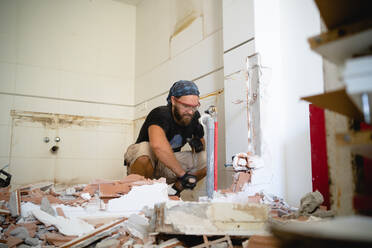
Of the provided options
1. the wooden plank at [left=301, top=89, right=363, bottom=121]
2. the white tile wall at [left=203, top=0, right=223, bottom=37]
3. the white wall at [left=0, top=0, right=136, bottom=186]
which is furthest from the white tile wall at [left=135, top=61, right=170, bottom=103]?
the wooden plank at [left=301, top=89, right=363, bottom=121]

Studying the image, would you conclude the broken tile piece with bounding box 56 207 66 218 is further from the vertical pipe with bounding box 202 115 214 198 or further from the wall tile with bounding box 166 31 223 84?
the wall tile with bounding box 166 31 223 84

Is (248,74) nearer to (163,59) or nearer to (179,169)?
(179,169)

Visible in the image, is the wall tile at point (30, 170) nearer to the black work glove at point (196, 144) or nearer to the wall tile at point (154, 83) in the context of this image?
the wall tile at point (154, 83)

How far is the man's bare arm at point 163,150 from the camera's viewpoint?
2.67 m

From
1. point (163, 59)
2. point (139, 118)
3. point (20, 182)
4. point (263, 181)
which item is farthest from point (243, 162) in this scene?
point (20, 182)

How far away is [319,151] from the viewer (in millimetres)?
2020

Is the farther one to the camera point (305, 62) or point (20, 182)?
point (20, 182)

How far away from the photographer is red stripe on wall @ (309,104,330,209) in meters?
1.98

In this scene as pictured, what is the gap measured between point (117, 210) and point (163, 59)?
8.80 ft

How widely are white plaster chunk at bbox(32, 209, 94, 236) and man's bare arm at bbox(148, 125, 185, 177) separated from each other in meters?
1.02

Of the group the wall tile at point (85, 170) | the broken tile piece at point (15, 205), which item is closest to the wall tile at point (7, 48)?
the wall tile at point (85, 170)

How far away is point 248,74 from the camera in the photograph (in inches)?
96.6

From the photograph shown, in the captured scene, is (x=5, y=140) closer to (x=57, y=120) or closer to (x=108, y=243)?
(x=57, y=120)

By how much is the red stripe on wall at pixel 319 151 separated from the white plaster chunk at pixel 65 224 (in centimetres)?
147
